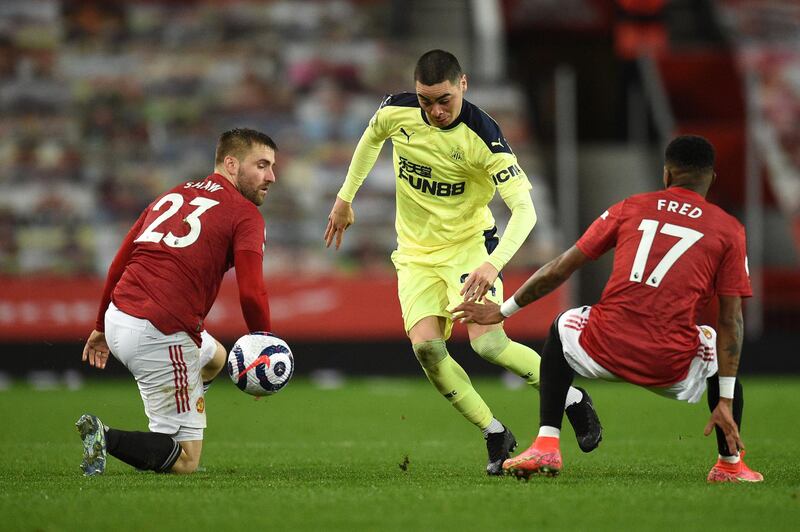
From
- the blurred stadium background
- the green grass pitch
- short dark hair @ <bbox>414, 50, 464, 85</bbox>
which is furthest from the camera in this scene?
the blurred stadium background

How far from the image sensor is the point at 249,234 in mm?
6738

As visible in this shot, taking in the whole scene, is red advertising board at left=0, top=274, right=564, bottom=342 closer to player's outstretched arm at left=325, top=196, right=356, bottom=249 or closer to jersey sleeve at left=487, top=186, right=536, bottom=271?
player's outstretched arm at left=325, top=196, right=356, bottom=249

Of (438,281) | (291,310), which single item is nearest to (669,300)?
(438,281)

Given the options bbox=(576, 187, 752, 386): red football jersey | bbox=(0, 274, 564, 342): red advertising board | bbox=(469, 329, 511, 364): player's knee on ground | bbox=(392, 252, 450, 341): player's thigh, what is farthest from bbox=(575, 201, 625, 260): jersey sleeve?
bbox=(0, 274, 564, 342): red advertising board

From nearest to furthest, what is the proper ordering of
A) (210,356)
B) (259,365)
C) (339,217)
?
(259,365) < (210,356) < (339,217)

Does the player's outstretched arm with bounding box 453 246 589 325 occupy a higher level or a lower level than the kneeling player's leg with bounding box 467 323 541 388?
higher

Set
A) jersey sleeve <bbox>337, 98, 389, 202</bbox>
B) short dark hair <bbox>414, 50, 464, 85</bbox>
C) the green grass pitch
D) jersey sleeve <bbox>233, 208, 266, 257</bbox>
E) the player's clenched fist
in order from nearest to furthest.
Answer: the green grass pitch → the player's clenched fist → jersey sleeve <bbox>233, 208, 266, 257</bbox> → short dark hair <bbox>414, 50, 464, 85</bbox> → jersey sleeve <bbox>337, 98, 389, 202</bbox>

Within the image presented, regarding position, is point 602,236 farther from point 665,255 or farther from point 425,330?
point 425,330

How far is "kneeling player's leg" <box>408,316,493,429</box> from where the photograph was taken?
7.13 meters

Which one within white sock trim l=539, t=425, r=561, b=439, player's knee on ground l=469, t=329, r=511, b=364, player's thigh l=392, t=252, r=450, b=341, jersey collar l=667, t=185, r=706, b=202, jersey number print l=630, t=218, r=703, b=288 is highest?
jersey collar l=667, t=185, r=706, b=202

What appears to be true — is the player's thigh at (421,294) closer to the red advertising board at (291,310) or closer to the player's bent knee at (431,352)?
the player's bent knee at (431,352)

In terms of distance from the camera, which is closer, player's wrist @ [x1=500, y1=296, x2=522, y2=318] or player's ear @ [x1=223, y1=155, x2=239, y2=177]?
player's wrist @ [x1=500, y1=296, x2=522, y2=318]

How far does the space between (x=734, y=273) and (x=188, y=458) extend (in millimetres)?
3076

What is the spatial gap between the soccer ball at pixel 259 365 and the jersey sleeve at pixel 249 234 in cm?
51
